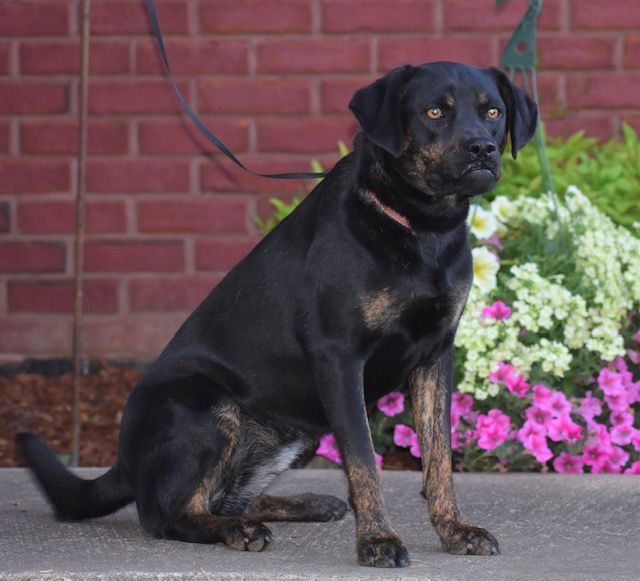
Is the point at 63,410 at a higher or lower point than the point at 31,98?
lower

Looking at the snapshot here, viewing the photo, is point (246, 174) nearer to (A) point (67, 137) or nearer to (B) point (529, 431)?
(A) point (67, 137)

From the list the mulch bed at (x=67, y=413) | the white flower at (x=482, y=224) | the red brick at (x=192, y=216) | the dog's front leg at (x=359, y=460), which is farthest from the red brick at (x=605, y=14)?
the dog's front leg at (x=359, y=460)

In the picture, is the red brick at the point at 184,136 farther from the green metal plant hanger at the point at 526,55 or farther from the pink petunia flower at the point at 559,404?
the pink petunia flower at the point at 559,404

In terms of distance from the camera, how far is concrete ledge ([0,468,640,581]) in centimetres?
326

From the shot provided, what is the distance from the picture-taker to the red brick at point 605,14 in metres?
6.35

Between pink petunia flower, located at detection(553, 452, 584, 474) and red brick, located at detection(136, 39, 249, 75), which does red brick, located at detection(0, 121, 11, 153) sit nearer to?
red brick, located at detection(136, 39, 249, 75)

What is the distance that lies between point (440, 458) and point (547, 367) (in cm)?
131

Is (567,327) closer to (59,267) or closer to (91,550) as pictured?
(91,550)

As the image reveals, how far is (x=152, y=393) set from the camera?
372cm

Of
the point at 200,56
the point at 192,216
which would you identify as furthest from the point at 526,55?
the point at 192,216

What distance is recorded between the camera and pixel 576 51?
6391 mm

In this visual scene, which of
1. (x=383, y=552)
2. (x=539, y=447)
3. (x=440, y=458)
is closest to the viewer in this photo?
(x=383, y=552)

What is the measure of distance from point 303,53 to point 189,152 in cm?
80

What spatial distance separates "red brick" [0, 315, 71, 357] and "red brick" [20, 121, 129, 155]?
0.89m
